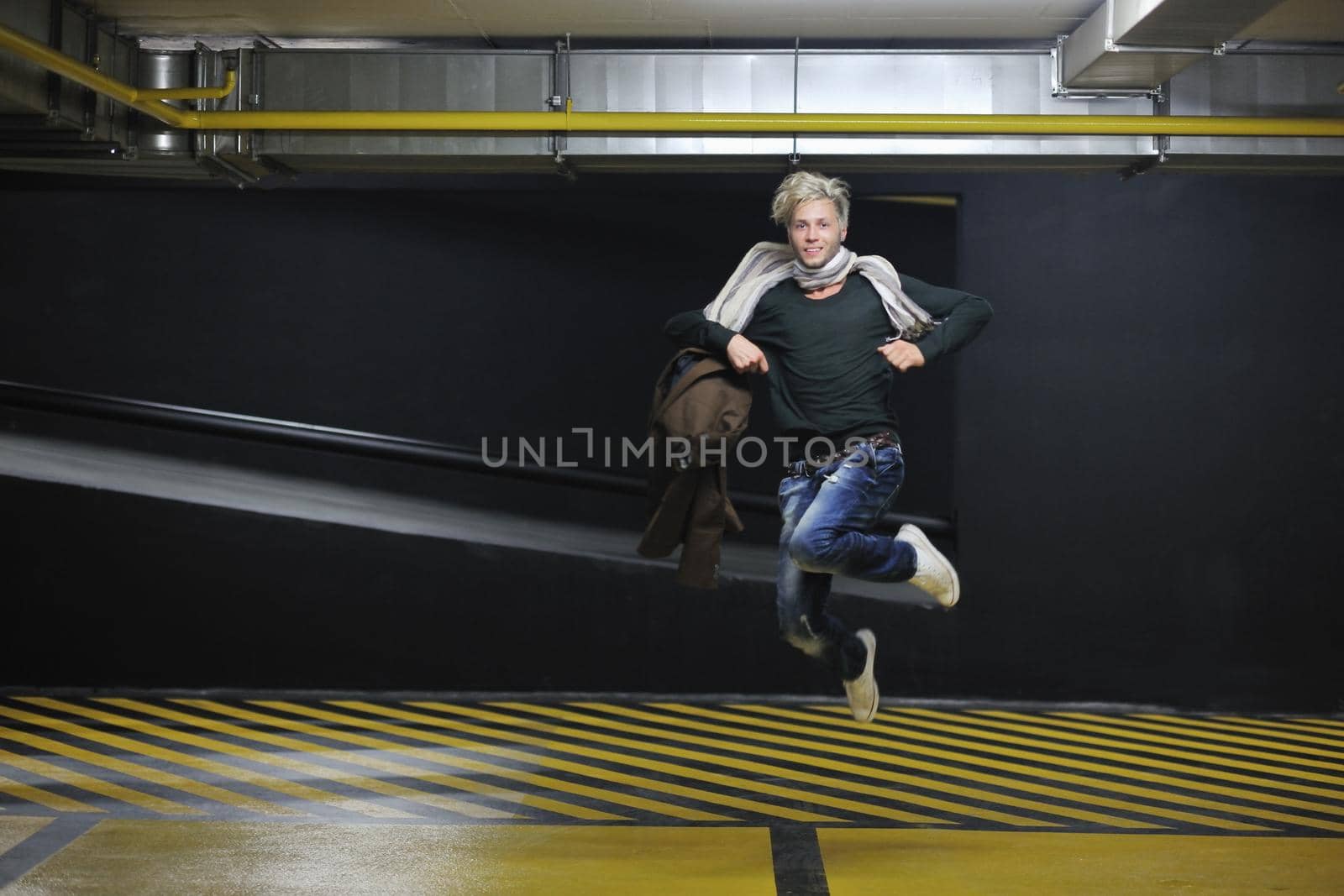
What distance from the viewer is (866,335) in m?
3.84

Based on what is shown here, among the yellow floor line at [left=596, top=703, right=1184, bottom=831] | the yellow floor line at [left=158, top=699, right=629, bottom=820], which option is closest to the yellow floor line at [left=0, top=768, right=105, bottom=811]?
the yellow floor line at [left=158, top=699, right=629, bottom=820]

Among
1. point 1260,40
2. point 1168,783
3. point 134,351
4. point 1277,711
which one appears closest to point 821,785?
point 1168,783

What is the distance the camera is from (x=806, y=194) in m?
3.71

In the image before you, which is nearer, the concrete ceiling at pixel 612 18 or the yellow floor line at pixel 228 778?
the concrete ceiling at pixel 612 18

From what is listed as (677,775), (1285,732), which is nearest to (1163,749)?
(1285,732)

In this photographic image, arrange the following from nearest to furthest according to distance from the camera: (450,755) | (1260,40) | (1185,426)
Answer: (1260,40), (450,755), (1185,426)

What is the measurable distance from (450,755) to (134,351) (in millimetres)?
2594

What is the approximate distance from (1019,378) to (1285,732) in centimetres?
194

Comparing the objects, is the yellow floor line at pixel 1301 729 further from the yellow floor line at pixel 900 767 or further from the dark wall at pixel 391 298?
the dark wall at pixel 391 298

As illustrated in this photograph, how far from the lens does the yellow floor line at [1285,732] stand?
590 cm

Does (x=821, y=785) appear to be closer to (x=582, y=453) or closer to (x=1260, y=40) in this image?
(x=582, y=453)

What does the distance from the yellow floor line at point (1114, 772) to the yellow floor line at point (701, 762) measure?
698 millimetres

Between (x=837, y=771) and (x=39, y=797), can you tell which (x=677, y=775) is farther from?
(x=39, y=797)

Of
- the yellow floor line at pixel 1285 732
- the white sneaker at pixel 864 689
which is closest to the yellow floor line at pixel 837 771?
the white sneaker at pixel 864 689
